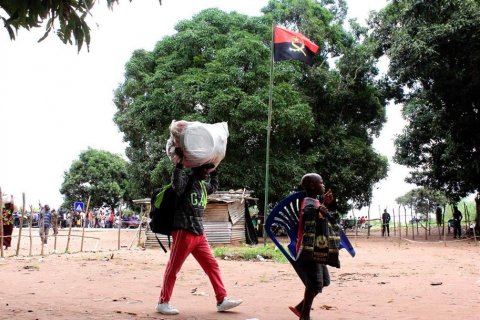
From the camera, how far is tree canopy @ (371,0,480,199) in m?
18.6

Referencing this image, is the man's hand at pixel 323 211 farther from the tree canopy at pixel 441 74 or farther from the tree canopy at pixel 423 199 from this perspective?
the tree canopy at pixel 423 199

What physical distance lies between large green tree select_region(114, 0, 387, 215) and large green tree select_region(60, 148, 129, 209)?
20.9 m

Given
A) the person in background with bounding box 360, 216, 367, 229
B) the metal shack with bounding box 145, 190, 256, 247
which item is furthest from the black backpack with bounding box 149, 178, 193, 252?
the person in background with bounding box 360, 216, 367, 229

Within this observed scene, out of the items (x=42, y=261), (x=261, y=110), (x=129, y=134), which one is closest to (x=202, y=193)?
(x=42, y=261)

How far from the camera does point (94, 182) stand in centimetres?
4828

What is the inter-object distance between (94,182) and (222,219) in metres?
31.6

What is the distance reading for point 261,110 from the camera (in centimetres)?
2120

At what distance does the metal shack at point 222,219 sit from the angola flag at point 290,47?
515cm

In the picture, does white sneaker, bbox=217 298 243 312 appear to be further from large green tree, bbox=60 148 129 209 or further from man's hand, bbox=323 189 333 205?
large green tree, bbox=60 148 129 209

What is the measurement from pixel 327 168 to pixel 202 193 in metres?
20.6

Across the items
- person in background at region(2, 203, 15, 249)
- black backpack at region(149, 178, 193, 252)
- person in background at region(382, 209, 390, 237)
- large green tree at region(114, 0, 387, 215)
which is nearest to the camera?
black backpack at region(149, 178, 193, 252)

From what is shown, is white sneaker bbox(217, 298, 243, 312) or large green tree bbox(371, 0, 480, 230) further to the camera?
large green tree bbox(371, 0, 480, 230)

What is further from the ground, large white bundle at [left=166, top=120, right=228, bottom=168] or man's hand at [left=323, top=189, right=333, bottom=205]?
large white bundle at [left=166, top=120, right=228, bottom=168]

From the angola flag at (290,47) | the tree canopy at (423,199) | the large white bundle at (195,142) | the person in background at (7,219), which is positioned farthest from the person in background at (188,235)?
the tree canopy at (423,199)
